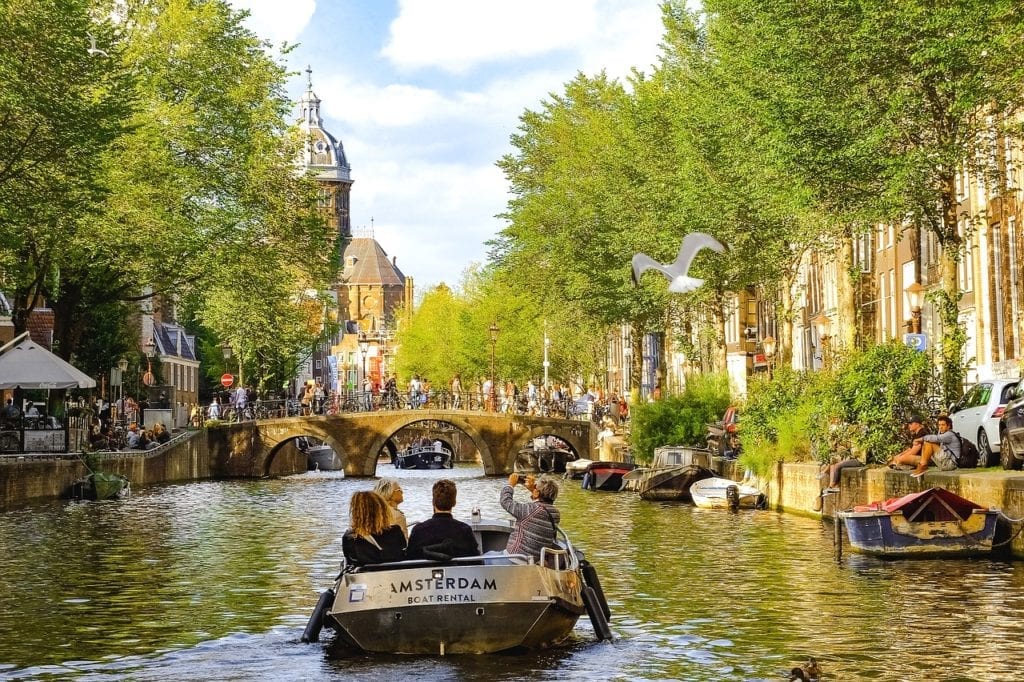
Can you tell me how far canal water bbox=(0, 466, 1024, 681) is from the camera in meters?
15.9

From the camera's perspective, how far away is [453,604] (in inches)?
622

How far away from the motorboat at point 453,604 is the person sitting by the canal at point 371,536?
164mm

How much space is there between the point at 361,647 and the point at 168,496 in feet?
114

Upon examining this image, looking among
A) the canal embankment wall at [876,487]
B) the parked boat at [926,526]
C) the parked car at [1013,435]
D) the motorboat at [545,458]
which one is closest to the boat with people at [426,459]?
the motorboat at [545,458]

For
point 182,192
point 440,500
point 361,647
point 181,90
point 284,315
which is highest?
point 181,90

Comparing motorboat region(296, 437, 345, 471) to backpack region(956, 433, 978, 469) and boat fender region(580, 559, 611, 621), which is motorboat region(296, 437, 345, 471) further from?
boat fender region(580, 559, 611, 621)

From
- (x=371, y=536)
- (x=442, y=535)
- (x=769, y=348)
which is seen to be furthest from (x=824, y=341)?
(x=371, y=536)

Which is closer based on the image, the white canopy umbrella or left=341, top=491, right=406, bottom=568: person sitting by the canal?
left=341, top=491, right=406, bottom=568: person sitting by the canal

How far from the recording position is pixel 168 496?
5003cm

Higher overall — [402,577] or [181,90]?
[181,90]

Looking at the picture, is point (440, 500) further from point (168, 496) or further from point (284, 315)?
point (284, 315)

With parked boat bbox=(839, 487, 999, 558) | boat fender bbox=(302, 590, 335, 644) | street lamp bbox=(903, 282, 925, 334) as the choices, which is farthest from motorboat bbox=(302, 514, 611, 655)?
street lamp bbox=(903, 282, 925, 334)

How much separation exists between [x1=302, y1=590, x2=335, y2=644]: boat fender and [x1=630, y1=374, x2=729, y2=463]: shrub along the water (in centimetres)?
3483

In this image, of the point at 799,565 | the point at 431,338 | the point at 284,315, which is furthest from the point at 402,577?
the point at 431,338
